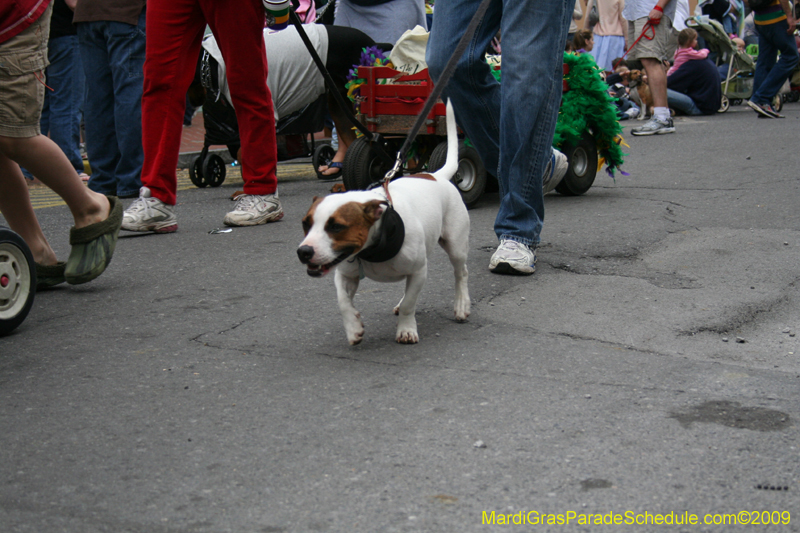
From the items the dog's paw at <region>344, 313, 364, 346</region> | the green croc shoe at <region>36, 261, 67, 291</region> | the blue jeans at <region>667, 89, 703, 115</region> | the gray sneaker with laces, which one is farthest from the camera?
the blue jeans at <region>667, 89, 703, 115</region>

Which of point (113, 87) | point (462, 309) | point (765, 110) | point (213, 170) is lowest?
point (213, 170)

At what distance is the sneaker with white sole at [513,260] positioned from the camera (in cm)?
351

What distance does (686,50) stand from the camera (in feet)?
42.1

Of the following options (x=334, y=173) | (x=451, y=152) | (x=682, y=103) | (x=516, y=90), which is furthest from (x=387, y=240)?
(x=682, y=103)

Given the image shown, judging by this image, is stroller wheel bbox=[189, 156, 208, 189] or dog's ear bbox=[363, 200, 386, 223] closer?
dog's ear bbox=[363, 200, 386, 223]

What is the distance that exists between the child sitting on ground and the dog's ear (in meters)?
11.5

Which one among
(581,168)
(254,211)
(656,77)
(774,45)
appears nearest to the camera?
(254,211)

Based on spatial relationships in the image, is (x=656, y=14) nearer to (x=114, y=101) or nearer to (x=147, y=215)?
(x=114, y=101)

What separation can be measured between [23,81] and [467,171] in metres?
2.67

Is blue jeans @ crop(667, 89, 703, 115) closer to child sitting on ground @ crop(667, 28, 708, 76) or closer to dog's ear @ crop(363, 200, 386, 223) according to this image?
child sitting on ground @ crop(667, 28, 708, 76)

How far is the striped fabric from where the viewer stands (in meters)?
10.6

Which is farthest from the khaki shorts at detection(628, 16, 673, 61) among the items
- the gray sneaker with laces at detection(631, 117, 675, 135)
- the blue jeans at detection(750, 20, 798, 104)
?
the blue jeans at detection(750, 20, 798, 104)

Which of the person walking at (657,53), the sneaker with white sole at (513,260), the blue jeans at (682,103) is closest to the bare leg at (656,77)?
the person walking at (657,53)

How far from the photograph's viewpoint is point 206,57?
19.8ft
